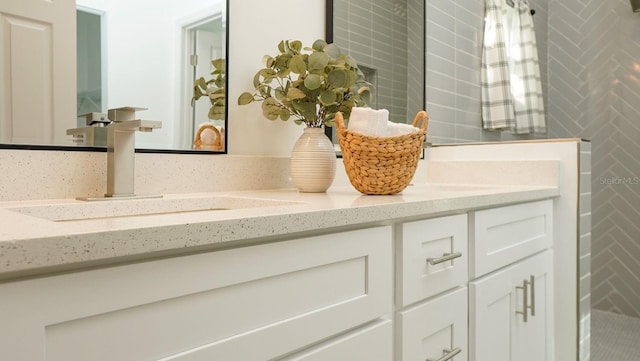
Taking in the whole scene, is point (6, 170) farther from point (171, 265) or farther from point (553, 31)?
point (553, 31)

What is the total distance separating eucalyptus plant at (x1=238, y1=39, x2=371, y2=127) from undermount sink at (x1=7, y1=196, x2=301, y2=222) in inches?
12.1

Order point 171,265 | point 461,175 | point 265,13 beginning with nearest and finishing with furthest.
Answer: point 171,265 < point 265,13 < point 461,175

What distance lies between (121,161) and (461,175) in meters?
1.35

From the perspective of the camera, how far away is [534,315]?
1554 millimetres

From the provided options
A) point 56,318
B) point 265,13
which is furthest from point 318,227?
point 265,13

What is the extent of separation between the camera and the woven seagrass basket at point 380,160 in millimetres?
1209

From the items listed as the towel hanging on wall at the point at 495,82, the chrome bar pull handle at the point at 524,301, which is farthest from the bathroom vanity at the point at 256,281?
the towel hanging on wall at the point at 495,82

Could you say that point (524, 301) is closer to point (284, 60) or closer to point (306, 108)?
point (306, 108)

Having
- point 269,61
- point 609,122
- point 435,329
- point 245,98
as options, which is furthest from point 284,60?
point 609,122

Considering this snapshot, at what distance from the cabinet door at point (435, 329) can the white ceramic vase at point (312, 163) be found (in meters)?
0.42

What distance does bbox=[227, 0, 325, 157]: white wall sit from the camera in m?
1.38

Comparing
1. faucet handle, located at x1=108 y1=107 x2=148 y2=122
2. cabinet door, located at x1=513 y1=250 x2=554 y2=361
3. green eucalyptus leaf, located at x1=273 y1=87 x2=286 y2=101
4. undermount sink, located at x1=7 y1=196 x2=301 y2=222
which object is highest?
green eucalyptus leaf, located at x1=273 y1=87 x2=286 y2=101

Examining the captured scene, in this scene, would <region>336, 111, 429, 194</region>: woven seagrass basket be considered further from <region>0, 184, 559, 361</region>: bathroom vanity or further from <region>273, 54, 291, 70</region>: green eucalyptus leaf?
<region>273, 54, 291, 70</region>: green eucalyptus leaf

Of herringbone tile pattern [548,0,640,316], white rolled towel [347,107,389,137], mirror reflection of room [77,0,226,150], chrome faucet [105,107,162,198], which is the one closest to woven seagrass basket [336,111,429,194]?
white rolled towel [347,107,389,137]
